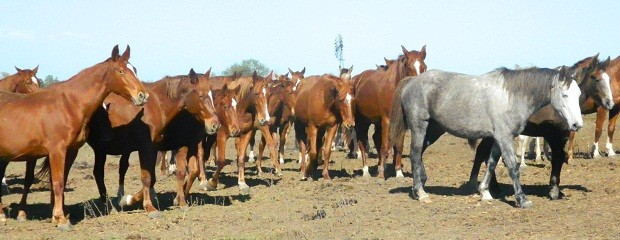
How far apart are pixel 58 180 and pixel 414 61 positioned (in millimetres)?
7361

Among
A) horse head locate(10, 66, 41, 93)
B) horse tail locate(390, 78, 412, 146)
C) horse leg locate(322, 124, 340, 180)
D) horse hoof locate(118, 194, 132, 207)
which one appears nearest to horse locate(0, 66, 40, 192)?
horse head locate(10, 66, 41, 93)

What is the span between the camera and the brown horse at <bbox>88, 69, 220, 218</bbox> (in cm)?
1082

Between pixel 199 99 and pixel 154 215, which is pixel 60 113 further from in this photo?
pixel 199 99

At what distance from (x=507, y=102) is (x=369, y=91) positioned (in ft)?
16.9

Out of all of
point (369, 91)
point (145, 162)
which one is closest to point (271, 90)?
point (369, 91)

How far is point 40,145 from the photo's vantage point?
→ 32.0 feet

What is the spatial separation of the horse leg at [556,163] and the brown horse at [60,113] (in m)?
5.95

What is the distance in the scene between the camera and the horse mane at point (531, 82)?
34.6 feet

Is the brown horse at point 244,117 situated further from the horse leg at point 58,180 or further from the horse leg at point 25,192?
the horse leg at point 58,180

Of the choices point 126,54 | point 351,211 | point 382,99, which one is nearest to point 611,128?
point 382,99

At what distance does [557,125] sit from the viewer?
11375mm

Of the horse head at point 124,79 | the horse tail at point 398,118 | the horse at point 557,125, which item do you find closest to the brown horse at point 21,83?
the horse head at point 124,79

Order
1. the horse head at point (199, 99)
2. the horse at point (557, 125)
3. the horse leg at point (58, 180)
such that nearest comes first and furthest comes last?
the horse leg at point (58, 180) → the horse head at point (199, 99) → the horse at point (557, 125)

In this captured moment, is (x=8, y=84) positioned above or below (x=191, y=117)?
above
